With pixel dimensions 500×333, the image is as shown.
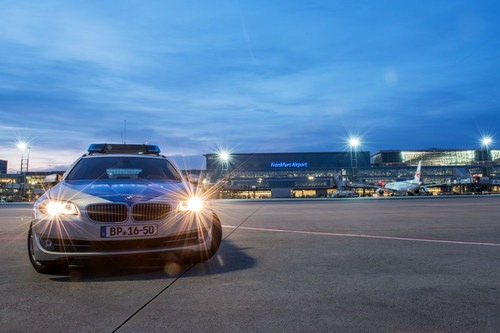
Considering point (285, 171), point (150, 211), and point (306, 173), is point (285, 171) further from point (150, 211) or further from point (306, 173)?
point (150, 211)

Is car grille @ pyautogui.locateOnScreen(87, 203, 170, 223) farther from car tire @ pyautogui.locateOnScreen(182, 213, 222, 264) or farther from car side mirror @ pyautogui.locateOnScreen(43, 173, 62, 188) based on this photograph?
car side mirror @ pyautogui.locateOnScreen(43, 173, 62, 188)

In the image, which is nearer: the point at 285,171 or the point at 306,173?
the point at 306,173

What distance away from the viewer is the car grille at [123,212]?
13.4 feet

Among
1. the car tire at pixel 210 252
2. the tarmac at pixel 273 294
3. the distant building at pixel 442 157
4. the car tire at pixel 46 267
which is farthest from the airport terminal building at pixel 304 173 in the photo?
the car tire at pixel 46 267

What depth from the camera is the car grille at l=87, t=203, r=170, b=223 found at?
13.4ft

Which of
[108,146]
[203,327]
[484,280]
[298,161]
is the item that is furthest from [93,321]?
[298,161]

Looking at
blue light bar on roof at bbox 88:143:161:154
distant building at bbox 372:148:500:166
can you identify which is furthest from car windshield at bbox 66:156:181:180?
distant building at bbox 372:148:500:166

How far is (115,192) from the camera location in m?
4.32

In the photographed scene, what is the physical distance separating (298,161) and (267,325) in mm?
111362

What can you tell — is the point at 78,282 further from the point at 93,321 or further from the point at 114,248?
the point at 93,321

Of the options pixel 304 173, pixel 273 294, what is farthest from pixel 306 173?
pixel 273 294

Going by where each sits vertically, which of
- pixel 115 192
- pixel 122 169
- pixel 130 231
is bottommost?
pixel 130 231

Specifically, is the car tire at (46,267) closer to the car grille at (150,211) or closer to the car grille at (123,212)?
the car grille at (123,212)

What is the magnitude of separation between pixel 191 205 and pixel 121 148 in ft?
10.3
